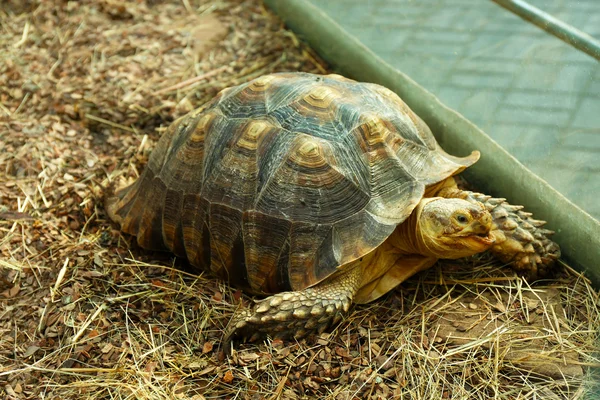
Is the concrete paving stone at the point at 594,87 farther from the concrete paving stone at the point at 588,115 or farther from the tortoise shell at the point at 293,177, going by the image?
the tortoise shell at the point at 293,177

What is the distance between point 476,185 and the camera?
422 centimetres

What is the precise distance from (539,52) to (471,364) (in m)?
1.98

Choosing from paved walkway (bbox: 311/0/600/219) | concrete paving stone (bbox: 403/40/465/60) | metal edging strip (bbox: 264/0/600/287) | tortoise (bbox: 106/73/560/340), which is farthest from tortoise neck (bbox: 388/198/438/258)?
concrete paving stone (bbox: 403/40/465/60)

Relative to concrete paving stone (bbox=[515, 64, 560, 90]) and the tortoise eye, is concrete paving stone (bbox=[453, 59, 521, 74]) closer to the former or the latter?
concrete paving stone (bbox=[515, 64, 560, 90])

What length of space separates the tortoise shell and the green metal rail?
887 millimetres

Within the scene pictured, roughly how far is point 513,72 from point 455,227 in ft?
4.68

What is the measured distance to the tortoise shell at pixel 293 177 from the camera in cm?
331

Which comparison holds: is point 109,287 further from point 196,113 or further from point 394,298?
point 394,298

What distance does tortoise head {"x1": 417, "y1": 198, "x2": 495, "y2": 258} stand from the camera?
320 cm

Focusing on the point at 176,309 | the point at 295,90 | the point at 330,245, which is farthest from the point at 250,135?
the point at 176,309

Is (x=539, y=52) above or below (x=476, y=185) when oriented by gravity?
above

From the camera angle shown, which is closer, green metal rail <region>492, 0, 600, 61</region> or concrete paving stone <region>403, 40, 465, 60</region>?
green metal rail <region>492, 0, 600, 61</region>

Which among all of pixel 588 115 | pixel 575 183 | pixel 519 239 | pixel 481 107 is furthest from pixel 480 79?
pixel 519 239

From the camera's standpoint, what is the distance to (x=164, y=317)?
354 cm
